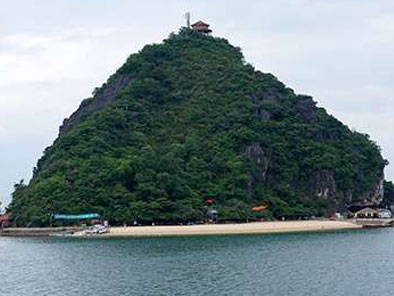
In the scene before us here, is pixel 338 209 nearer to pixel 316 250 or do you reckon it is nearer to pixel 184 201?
pixel 184 201

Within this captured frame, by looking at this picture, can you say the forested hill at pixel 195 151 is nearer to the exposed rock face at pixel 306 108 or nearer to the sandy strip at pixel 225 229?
the exposed rock face at pixel 306 108

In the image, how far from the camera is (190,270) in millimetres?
56094

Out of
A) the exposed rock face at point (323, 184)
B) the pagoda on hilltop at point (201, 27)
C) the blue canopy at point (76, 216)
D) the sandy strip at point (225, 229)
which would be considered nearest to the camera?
the sandy strip at point (225, 229)

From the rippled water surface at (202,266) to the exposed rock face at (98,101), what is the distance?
130ft

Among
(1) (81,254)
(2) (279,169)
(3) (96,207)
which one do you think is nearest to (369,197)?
(2) (279,169)

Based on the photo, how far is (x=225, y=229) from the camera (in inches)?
3595

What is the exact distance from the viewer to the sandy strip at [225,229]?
8900 centimetres

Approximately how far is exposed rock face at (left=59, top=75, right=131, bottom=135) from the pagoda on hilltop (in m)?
18.6

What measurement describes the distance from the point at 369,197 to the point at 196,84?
32414mm

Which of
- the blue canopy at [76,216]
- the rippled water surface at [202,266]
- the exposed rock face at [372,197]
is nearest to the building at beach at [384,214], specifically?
the exposed rock face at [372,197]

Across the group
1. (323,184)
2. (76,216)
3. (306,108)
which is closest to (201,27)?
(306,108)

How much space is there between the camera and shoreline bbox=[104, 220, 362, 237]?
88.9 metres

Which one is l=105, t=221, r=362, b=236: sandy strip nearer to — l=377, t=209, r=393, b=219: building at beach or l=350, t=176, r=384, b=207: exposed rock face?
l=377, t=209, r=393, b=219: building at beach

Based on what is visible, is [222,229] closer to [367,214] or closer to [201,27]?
[367,214]
